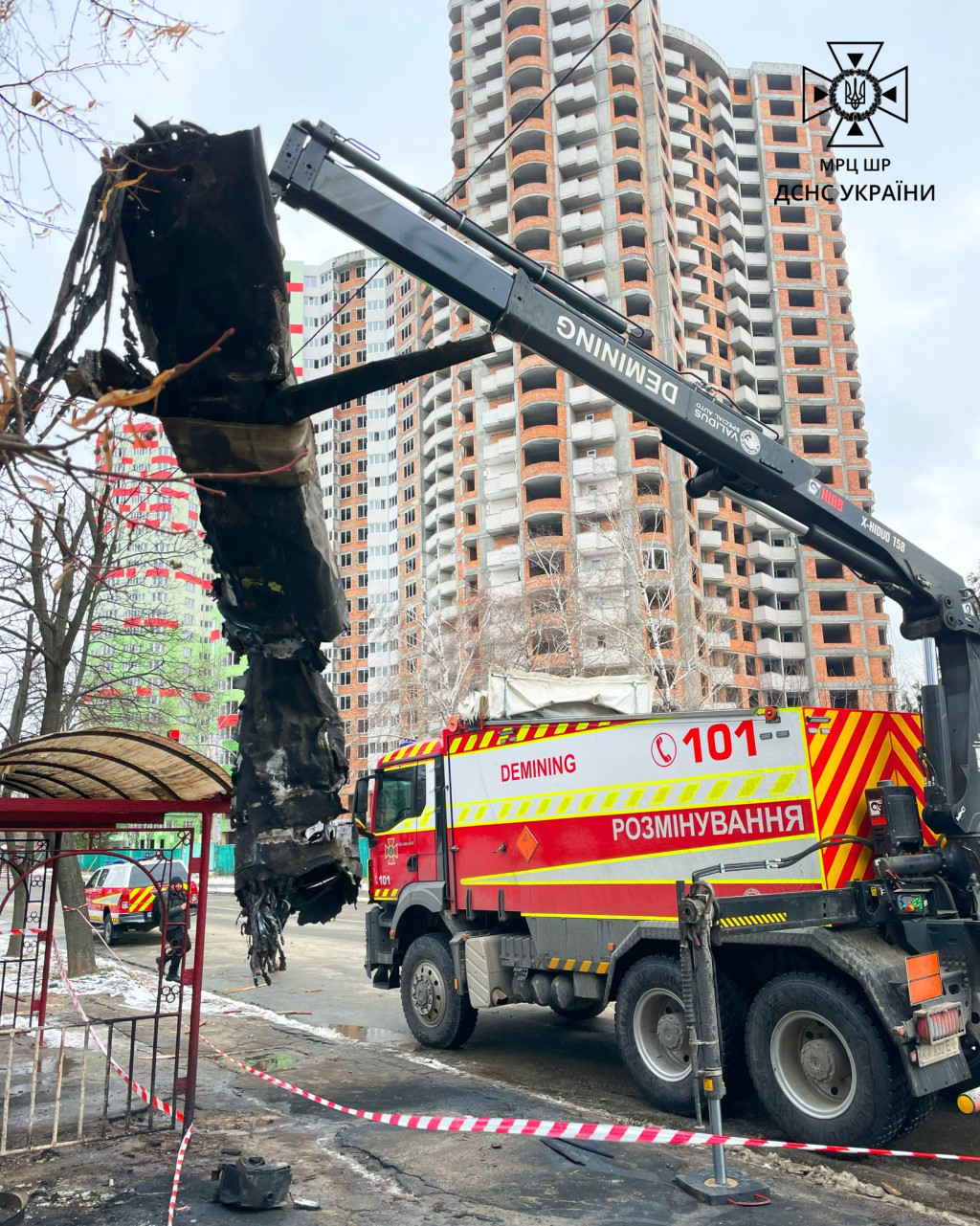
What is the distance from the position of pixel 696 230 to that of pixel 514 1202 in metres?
71.5

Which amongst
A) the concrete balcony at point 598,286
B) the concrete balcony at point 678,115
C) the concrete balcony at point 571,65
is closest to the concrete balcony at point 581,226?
the concrete balcony at point 598,286

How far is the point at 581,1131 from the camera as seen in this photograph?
6.10 metres

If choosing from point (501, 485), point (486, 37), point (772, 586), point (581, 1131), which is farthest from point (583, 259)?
point (581, 1131)

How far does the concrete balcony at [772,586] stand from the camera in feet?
214

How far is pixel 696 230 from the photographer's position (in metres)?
67.9

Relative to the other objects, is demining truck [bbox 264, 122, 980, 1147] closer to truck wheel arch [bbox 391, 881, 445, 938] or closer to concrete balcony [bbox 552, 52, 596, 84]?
truck wheel arch [bbox 391, 881, 445, 938]

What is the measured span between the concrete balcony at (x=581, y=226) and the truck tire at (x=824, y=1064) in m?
62.3

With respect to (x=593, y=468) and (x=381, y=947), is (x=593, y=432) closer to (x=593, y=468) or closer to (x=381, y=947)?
(x=593, y=468)

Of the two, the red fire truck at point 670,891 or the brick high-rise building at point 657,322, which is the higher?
the brick high-rise building at point 657,322

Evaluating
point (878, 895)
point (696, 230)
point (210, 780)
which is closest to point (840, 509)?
point (878, 895)

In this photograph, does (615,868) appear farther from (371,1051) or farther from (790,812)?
(371,1051)

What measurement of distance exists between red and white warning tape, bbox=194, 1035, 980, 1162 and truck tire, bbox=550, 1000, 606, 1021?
1722mm

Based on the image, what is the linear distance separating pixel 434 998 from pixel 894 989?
510 cm

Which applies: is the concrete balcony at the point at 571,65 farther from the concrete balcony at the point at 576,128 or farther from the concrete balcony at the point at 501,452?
the concrete balcony at the point at 501,452
